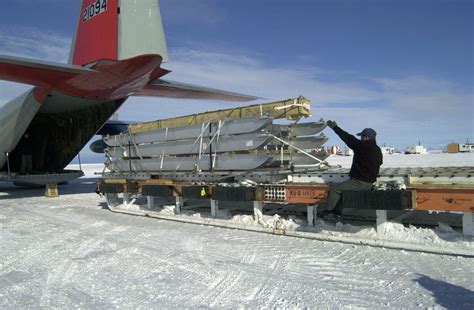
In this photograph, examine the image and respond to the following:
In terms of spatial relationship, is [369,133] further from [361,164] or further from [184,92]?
[184,92]

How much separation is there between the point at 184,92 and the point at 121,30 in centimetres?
553

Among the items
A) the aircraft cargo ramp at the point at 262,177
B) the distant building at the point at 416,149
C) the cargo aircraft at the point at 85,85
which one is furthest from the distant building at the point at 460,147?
the aircraft cargo ramp at the point at 262,177

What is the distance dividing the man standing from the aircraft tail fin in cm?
574

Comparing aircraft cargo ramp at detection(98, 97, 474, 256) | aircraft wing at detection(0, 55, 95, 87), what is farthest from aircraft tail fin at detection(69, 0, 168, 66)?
aircraft cargo ramp at detection(98, 97, 474, 256)

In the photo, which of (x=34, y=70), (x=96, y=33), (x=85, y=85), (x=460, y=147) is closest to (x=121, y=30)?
(x=96, y=33)

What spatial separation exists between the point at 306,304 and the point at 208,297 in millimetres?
948

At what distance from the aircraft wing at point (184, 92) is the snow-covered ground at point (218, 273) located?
7.87 meters

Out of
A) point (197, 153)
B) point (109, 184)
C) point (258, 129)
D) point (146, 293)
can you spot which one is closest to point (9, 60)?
point (109, 184)

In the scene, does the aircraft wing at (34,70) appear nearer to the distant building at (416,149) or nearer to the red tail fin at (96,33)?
the red tail fin at (96,33)

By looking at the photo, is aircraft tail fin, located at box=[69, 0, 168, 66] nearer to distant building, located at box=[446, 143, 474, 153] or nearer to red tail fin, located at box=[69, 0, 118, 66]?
red tail fin, located at box=[69, 0, 118, 66]

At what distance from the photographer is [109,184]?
930 centimetres

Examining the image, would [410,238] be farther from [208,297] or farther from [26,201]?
[26,201]

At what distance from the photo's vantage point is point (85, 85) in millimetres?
11766

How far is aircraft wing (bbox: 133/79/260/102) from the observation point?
44.8 ft
